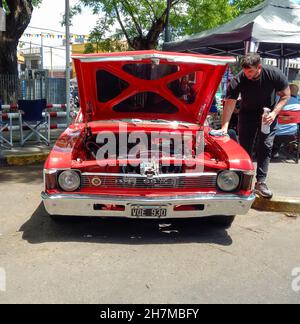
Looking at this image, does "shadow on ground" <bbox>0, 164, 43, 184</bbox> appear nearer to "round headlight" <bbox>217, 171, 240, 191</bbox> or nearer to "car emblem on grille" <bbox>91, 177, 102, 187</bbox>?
"car emblem on grille" <bbox>91, 177, 102, 187</bbox>

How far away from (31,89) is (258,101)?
8.96 meters

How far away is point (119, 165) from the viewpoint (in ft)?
13.7

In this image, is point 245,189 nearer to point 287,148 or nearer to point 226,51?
point 287,148

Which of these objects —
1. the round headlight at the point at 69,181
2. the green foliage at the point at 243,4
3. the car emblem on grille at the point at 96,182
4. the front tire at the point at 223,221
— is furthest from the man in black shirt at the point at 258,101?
the green foliage at the point at 243,4

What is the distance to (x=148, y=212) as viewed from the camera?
417 cm

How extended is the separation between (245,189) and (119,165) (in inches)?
50.6

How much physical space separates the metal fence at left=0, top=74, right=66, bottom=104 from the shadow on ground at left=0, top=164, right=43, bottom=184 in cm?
482

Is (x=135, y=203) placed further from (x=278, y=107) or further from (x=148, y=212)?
(x=278, y=107)

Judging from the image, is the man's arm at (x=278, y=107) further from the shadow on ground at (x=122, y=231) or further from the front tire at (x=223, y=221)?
the shadow on ground at (x=122, y=231)

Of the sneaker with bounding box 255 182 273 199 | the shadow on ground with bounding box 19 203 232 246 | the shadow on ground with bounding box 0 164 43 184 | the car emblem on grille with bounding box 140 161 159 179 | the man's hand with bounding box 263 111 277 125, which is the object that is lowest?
the shadow on ground with bounding box 0 164 43 184

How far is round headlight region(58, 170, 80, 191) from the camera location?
4.16 m

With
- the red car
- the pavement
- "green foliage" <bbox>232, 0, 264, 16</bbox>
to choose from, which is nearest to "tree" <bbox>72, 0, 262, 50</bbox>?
"green foliage" <bbox>232, 0, 264, 16</bbox>

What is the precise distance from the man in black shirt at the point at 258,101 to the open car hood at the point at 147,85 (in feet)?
1.21
